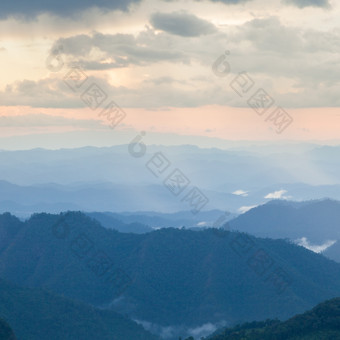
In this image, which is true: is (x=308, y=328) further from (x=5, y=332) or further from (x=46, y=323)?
(x=46, y=323)

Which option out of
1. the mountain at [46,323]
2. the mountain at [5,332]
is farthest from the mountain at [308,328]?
the mountain at [46,323]

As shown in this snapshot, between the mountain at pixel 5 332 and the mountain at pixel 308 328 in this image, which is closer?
the mountain at pixel 308 328

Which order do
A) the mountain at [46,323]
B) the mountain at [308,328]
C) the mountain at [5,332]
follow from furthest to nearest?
the mountain at [46,323] → the mountain at [5,332] → the mountain at [308,328]

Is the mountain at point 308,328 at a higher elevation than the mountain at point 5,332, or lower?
lower

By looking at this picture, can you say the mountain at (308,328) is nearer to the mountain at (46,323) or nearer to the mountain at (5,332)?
the mountain at (5,332)

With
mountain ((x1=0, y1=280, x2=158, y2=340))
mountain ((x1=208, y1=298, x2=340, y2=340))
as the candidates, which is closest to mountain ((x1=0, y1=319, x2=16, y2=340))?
mountain ((x1=0, y1=280, x2=158, y2=340))

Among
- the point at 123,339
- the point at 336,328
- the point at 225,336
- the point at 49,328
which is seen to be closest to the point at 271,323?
the point at 225,336

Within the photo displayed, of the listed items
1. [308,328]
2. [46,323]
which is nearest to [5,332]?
[46,323]

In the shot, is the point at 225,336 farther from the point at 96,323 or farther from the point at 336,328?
the point at 96,323

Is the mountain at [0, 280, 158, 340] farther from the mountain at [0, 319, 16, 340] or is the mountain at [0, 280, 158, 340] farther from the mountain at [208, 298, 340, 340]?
the mountain at [208, 298, 340, 340]
